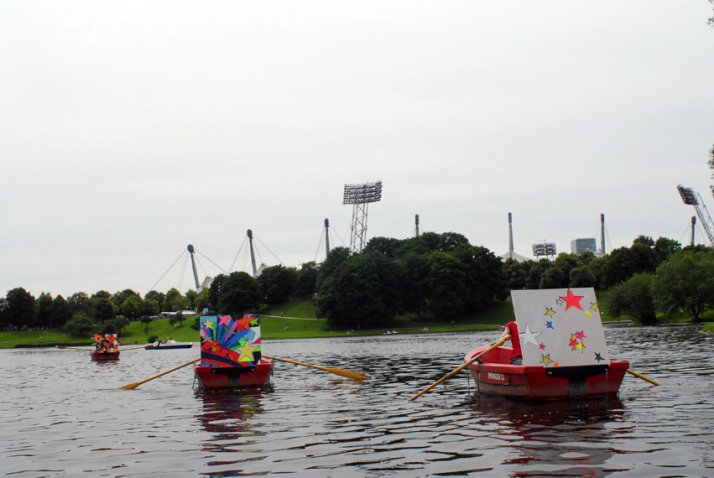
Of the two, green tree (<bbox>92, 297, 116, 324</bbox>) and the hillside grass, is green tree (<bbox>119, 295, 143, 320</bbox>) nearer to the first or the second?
green tree (<bbox>92, 297, 116, 324</bbox>)

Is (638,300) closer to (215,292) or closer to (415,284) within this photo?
(415,284)

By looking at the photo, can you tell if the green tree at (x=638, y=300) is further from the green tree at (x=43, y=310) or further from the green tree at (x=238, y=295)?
the green tree at (x=43, y=310)

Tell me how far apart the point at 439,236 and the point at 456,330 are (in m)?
47.8

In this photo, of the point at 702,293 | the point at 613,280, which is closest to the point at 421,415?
the point at 702,293

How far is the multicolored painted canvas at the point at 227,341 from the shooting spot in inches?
941

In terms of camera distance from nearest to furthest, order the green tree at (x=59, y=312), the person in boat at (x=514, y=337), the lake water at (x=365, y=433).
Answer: the lake water at (x=365, y=433) → the person in boat at (x=514, y=337) → the green tree at (x=59, y=312)

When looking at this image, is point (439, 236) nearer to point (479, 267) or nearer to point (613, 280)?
point (479, 267)

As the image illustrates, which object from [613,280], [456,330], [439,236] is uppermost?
[439,236]

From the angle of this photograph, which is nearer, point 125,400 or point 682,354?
point 125,400

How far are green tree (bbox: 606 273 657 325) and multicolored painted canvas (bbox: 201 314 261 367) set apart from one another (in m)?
70.4

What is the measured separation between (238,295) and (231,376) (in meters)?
115

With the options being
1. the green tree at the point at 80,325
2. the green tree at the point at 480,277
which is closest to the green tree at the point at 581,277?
the green tree at the point at 480,277

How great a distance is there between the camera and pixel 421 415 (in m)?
16.7

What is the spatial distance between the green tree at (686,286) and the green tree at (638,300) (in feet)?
9.62
